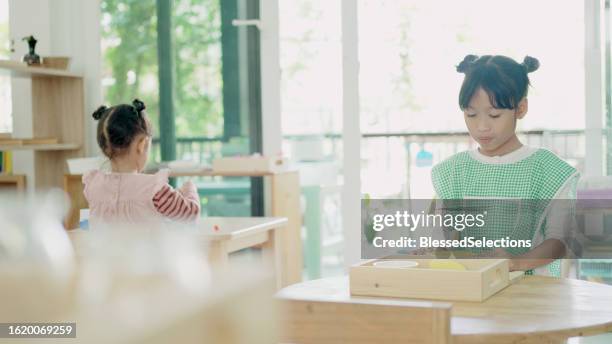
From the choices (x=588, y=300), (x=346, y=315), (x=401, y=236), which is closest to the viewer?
(x=346, y=315)

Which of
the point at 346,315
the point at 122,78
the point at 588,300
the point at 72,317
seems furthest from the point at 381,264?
the point at 122,78

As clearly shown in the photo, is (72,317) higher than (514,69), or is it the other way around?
(514,69)

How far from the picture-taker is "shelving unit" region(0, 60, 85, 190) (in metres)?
4.52

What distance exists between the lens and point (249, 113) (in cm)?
448

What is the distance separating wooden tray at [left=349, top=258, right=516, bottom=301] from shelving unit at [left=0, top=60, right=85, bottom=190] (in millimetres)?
3055

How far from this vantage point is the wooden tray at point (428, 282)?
5.55ft

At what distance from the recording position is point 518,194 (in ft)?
7.48

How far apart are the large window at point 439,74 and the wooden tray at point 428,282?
2.23m

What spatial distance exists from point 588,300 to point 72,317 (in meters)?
1.41

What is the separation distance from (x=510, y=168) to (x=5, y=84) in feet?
10.9

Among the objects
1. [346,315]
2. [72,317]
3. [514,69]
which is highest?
[514,69]

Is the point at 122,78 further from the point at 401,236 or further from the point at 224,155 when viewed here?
the point at 401,236

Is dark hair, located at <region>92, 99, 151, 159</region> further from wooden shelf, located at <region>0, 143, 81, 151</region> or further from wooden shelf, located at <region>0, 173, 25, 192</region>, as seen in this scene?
wooden shelf, located at <region>0, 173, 25, 192</region>

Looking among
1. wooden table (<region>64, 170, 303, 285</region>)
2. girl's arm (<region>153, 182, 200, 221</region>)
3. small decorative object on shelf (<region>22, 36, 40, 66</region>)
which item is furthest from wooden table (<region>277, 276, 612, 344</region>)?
small decorative object on shelf (<region>22, 36, 40, 66</region>)
